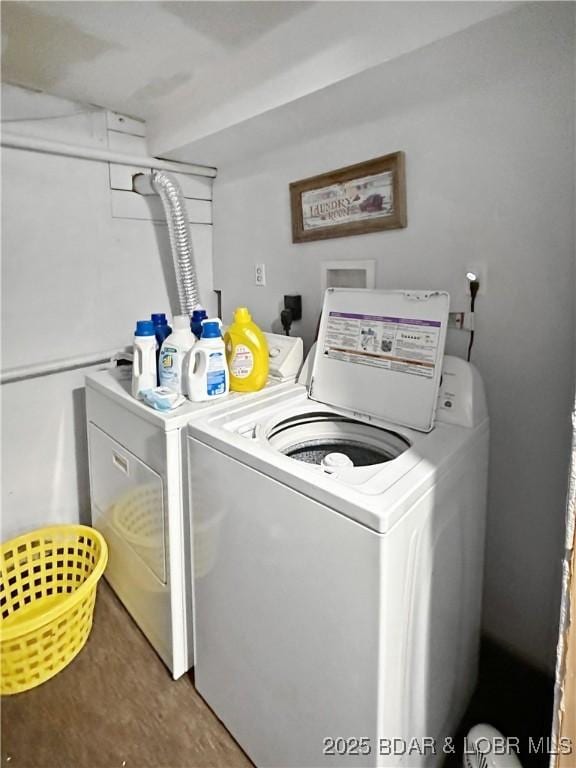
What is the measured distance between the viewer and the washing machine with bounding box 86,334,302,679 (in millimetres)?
1368

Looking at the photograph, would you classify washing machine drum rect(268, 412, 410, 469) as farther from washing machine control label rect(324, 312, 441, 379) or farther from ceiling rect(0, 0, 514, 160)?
ceiling rect(0, 0, 514, 160)

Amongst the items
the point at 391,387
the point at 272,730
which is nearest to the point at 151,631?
the point at 272,730

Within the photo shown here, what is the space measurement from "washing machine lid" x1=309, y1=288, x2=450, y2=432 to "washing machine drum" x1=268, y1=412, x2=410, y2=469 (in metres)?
0.06

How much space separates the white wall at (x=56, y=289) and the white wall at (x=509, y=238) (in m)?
1.17

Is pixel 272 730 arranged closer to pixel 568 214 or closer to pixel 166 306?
pixel 568 214

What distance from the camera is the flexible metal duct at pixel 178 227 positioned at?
201 centimetres

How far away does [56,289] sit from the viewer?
6.48ft

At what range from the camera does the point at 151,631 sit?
164 cm

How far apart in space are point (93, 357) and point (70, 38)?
127cm

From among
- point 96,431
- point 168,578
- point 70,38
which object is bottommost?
point 168,578

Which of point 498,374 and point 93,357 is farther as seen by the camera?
point 93,357

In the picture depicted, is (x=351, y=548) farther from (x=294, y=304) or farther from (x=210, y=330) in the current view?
(x=294, y=304)

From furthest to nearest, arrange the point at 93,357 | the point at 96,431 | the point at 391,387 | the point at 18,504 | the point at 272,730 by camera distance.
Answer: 1. the point at 93,357
2. the point at 18,504
3. the point at 96,431
4. the point at 391,387
5. the point at 272,730

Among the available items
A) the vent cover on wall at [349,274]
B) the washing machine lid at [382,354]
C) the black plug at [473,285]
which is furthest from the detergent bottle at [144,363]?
the black plug at [473,285]
